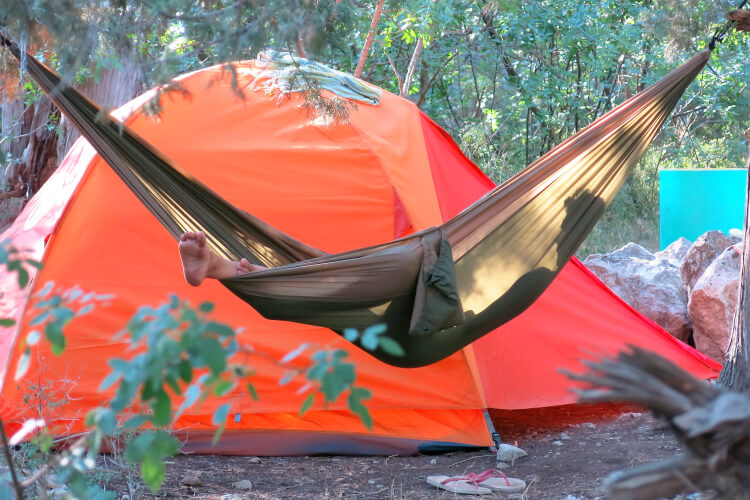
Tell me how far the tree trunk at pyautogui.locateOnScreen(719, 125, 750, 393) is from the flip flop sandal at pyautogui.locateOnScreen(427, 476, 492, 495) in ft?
2.93

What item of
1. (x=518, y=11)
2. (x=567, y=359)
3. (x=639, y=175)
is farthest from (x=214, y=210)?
(x=639, y=175)

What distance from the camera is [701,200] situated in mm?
5199

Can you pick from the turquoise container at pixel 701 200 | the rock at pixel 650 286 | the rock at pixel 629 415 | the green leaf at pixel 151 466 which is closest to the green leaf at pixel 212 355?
the green leaf at pixel 151 466

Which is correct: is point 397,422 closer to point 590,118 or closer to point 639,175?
point 590,118

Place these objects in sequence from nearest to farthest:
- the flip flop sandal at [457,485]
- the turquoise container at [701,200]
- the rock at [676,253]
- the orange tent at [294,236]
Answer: the flip flop sandal at [457,485] → the orange tent at [294,236] → the rock at [676,253] → the turquoise container at [701,200]

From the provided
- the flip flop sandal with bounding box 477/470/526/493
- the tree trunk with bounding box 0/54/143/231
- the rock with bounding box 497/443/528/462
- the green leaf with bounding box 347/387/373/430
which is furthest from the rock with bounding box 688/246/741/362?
the tree trunk with bounding box 0/54/143/231

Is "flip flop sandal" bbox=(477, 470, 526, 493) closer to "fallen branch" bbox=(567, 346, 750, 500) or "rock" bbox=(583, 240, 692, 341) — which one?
"fallen branch" bbox=(567, 346, 750, 500)

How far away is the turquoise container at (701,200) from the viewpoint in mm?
5109

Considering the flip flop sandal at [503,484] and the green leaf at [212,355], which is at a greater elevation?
the green leaf at [212,355]

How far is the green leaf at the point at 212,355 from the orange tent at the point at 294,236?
1.64 metres

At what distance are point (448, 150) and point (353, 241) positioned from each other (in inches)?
22.3

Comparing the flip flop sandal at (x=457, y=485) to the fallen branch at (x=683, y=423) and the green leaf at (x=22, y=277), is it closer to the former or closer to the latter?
the fallen branch at (x=683, y=423)

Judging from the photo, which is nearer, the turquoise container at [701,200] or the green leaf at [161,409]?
the green leaf at [161,409]

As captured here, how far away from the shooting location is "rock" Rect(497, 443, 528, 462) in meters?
2.41
